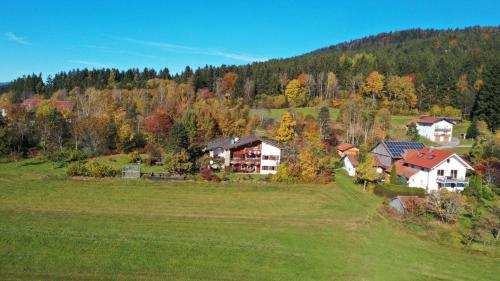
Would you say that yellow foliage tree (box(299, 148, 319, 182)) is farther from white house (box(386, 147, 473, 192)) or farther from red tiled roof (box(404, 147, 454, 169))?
red tiled roof (box(404, 147, 454, 169))

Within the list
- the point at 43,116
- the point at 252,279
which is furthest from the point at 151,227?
the point at 43,116

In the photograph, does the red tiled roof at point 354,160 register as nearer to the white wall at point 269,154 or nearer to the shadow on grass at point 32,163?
the white wall at point 269,154

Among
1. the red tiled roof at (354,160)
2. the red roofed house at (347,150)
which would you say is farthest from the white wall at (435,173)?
the red roofed house at (347,150)

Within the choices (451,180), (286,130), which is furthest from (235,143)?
(451,180)

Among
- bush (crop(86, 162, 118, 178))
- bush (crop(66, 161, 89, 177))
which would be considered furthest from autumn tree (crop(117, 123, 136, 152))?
bush (crop(66, 161, 89, 177))

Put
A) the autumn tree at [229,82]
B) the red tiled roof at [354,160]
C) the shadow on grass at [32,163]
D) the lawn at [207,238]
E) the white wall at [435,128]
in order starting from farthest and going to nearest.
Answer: the autumn tree at [229,82], the white wall at [435,128], the shadow on grass at [32,163], the red tiled roof at [354,160], the lawn at [207,238]

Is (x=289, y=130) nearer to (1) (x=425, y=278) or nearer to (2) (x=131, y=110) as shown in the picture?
(2) (x=131, y=110)

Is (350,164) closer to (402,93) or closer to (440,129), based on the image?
Answer: (440,129)
